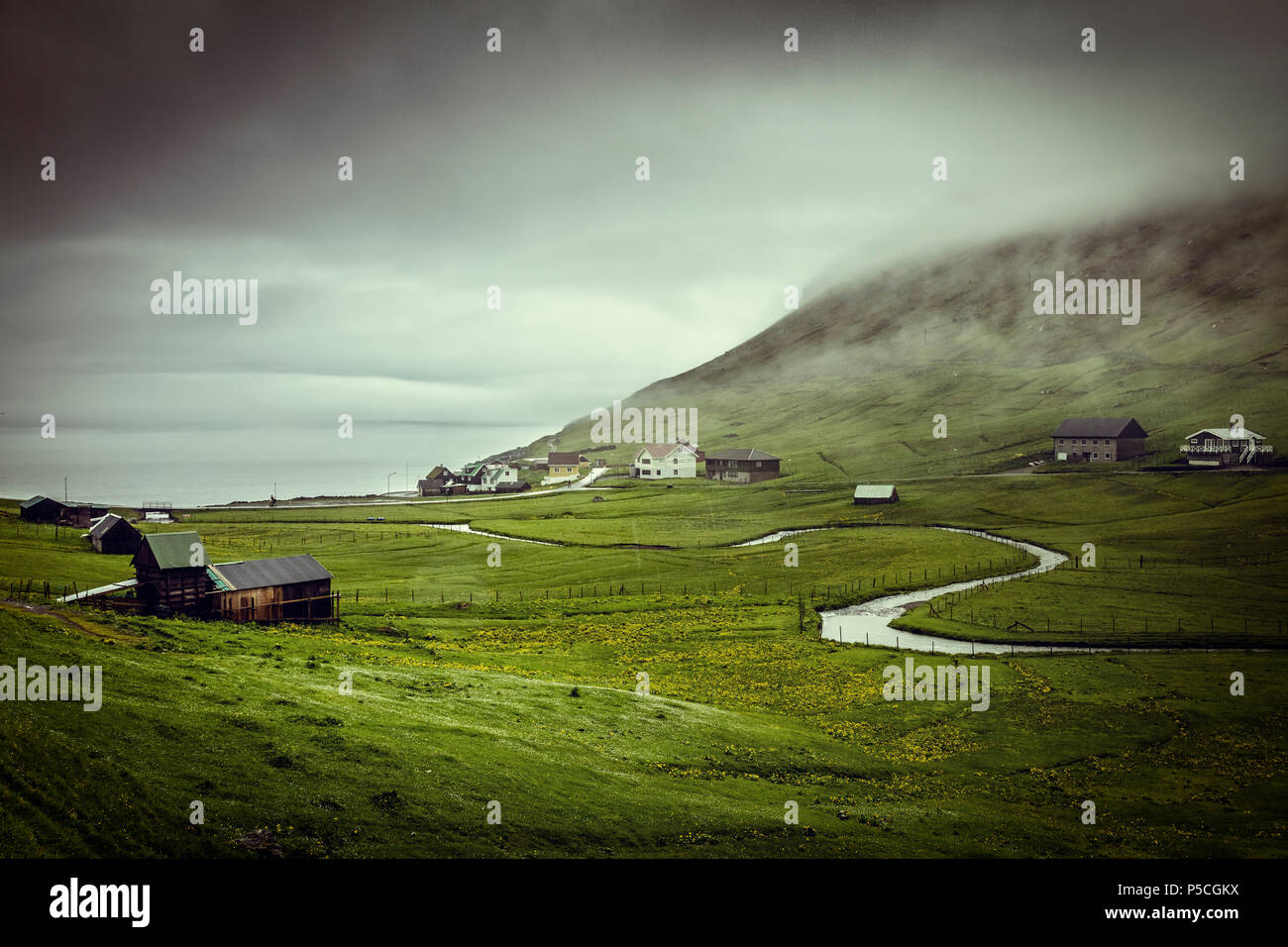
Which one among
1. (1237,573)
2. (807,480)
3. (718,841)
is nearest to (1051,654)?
(1237,573)

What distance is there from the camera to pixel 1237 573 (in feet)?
290

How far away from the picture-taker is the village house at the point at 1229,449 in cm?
14225

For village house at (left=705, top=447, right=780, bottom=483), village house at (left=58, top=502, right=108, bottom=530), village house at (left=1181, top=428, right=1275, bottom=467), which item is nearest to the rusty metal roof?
village house at (left=58, top=502, right=108, bottom=530)

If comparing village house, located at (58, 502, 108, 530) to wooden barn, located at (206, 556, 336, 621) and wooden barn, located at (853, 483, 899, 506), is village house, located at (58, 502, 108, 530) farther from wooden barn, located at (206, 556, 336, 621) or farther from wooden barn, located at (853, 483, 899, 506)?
wooden barn, located at (853, 483, 899, 506)

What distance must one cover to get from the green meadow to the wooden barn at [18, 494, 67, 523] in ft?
11.5

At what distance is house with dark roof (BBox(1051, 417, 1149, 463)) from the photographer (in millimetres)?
163125

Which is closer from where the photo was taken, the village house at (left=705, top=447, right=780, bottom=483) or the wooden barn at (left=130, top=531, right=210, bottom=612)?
the wooden barn at (left=130, top=531, right=210, bottom=612)

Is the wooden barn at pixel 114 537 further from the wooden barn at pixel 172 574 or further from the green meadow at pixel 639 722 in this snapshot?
the wooden barn at pixel 172 574

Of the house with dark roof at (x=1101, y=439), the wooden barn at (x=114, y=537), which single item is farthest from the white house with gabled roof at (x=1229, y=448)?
the wooden barn at (x=114, y=537)

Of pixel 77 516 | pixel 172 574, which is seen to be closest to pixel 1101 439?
pixel 172 574

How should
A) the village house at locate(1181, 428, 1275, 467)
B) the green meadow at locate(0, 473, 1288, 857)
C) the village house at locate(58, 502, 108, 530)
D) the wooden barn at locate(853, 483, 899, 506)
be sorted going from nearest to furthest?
the green meadow at locate(0, 473, 1288, 857) < the village house at locate(58, 502, 108, 530) < the village house at locate(1181, 428, 1275, 467) < the wooden barn at locate(853, 483, 899, 506)

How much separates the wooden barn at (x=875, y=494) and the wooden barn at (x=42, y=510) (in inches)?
4962
